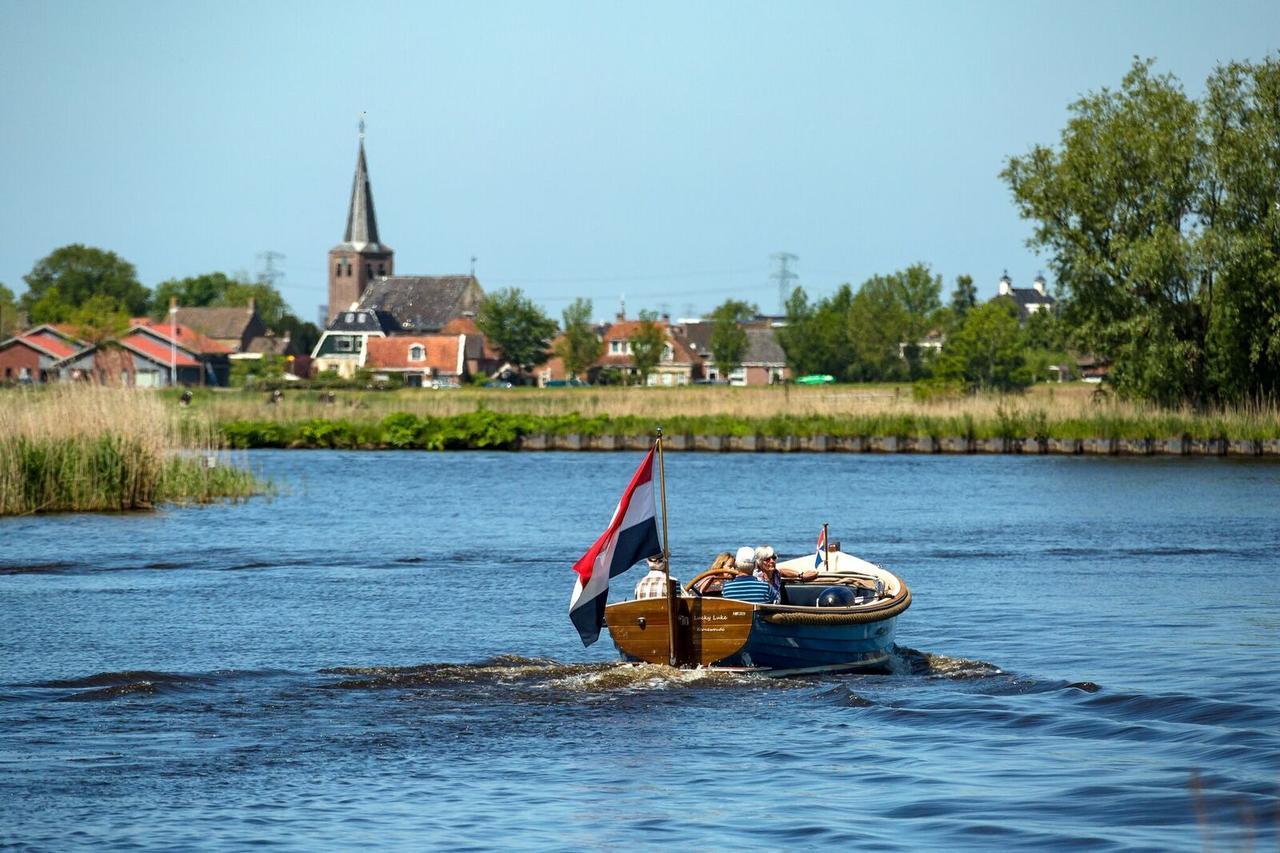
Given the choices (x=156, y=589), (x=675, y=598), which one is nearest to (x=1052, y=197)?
(x=156, y=589)

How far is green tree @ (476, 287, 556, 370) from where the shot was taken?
152625 mm

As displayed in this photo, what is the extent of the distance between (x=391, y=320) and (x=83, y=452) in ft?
448

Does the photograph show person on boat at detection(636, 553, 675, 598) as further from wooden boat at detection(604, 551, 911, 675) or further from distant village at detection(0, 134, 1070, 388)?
distant village at detection(0, 134, 1070, 388)

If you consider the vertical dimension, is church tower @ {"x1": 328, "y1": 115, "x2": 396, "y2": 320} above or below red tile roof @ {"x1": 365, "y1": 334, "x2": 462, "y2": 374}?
above

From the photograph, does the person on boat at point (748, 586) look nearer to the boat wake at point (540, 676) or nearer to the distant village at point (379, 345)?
the boat wake at point (540, 676)

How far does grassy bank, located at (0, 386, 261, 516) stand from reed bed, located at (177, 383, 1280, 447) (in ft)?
89.1

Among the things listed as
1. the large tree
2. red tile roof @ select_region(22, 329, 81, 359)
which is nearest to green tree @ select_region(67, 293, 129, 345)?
red tile roof @ select_region(22, 329, 81, 359)

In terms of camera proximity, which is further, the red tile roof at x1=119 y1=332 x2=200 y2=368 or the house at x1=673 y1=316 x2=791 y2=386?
the house at x1=673 y1=316 x2=791 y2=386

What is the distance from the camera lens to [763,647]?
1788 cm

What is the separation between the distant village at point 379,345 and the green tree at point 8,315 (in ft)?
9.49

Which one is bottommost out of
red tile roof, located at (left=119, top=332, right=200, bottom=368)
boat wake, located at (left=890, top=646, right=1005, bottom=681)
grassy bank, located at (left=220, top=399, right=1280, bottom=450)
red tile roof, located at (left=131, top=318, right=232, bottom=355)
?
boat wake, located at (left=890, top=646, right=1005, bottom=681)

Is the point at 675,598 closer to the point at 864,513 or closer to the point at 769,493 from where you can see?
the point at 864,513

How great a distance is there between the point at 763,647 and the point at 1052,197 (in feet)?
164

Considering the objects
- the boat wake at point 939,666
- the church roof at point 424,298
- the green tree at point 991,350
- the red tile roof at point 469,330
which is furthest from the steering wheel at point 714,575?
the church roof at point 424,298
